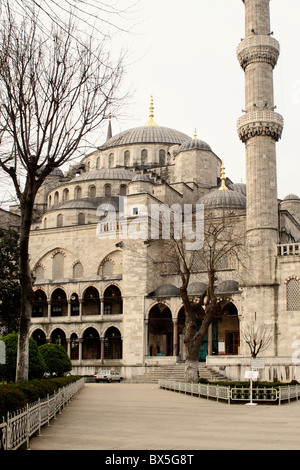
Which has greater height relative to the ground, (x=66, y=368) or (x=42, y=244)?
(x=42, y=244)

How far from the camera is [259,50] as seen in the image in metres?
30.5

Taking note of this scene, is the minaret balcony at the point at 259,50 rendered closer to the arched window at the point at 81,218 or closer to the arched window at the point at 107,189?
the arched window at the point at 81,218

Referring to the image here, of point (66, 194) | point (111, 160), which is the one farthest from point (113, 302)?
point (111, 160)

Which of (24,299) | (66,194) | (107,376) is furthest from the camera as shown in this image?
(66,194)

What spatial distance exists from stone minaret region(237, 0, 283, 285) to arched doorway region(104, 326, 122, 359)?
11.8m

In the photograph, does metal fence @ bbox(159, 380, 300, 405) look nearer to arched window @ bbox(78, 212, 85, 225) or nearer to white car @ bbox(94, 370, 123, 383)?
white car @ bbox(94, 370, 123, 383)

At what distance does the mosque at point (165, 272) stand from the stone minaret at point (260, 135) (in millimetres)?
55

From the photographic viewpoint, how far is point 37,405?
898 cm

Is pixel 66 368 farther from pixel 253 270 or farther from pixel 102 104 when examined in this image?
pixel 102 104

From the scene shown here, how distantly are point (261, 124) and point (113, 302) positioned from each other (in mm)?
15649

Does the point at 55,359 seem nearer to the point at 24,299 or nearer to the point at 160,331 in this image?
the point at 24,299

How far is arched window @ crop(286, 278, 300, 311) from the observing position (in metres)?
28.0
